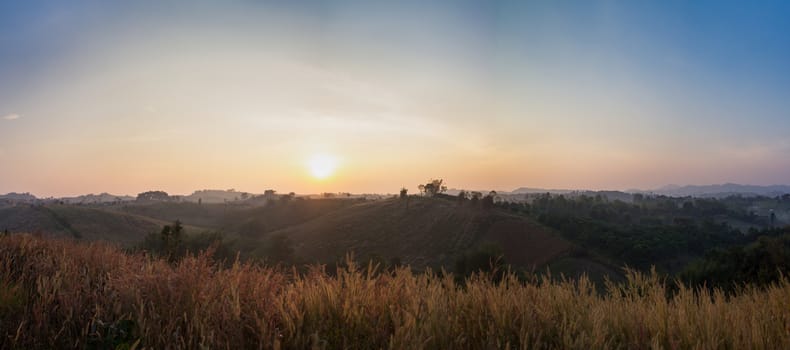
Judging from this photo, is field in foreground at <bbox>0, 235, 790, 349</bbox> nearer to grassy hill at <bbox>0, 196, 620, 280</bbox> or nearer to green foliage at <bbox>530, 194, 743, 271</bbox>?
grassy hill at <bbox>0, 196, 620, 280</bbox>

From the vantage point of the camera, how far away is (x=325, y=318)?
3076 millimetres

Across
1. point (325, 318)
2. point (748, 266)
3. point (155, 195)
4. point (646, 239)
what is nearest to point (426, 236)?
point (646, 239)

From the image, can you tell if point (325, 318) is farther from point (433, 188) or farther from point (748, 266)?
point (433, 188)

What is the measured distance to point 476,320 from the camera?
10.7ft

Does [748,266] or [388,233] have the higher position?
[748,266]

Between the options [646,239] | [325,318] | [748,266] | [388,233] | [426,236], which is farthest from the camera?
[388,233]

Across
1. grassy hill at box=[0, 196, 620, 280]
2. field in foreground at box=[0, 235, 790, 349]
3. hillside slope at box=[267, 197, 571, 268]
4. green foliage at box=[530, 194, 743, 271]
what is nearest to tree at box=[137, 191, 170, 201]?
grassy hill at box=[0, 196, 620, 280]

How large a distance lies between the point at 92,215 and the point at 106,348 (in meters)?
88.7

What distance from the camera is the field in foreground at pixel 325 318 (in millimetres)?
2654

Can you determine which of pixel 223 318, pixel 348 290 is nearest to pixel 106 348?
pixel 223 318

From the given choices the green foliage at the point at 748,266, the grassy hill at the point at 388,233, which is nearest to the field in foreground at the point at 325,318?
the green foliage at the point at 748,266

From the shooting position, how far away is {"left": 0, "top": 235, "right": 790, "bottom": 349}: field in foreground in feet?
8.71

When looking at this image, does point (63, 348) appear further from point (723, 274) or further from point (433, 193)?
point (433, 193)

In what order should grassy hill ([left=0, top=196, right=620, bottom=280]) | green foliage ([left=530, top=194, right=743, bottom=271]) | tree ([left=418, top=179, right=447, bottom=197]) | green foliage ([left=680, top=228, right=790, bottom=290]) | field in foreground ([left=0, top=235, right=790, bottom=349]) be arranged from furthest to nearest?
tree ([left=418, top=179, right=447, bottom=197]), grassy hill ([left=0, top=196, right=620, bottom=280]), green foliage ([left=530, top=194, right=743, bottom=271]), green foliage ([left=680, top=228, right=790, bottom=290]), field in foreground ([left=0, top=235, right=790, bottom=349])
